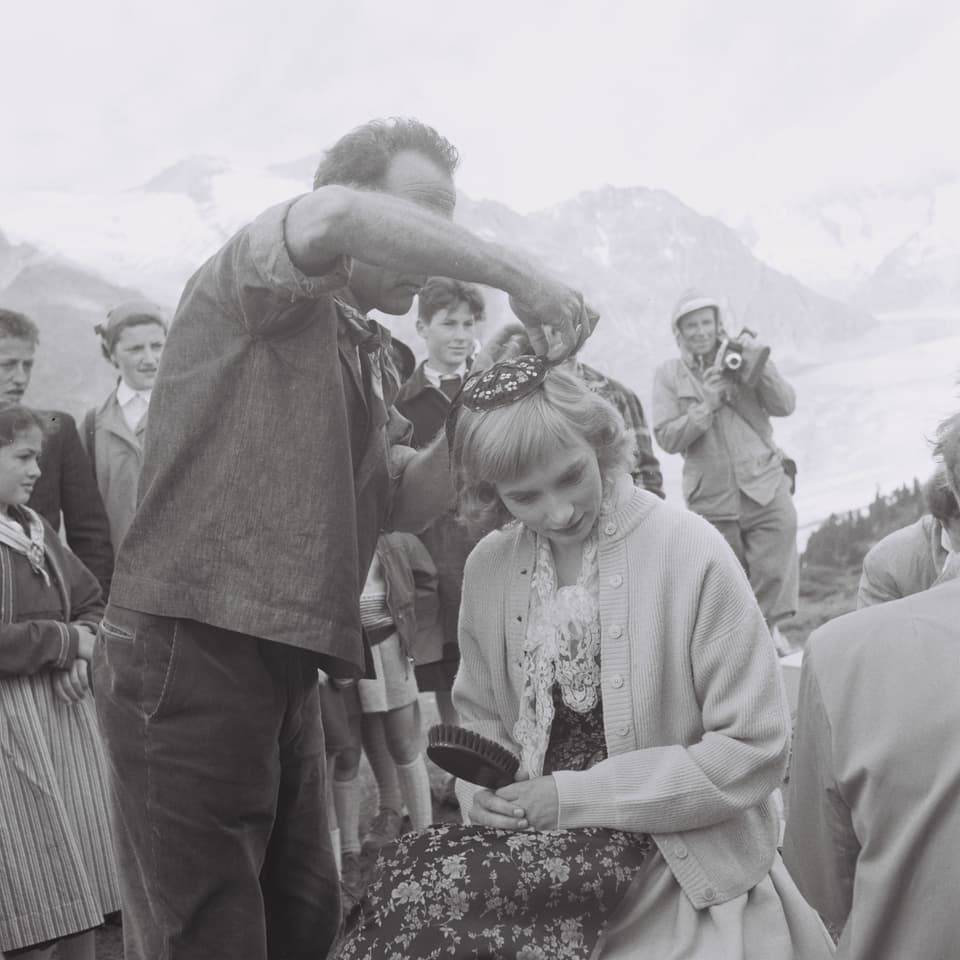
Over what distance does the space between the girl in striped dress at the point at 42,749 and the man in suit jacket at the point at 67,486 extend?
35 cm

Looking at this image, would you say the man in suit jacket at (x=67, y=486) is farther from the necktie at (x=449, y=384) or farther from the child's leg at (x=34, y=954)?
the necktie at (x=449, y=384)

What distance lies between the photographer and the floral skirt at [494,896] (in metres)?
A: 1.46

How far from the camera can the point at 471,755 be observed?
5.26ft

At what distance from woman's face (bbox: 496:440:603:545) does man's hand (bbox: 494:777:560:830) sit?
396 mm

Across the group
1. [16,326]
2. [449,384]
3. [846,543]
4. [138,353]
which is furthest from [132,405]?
[846,543]

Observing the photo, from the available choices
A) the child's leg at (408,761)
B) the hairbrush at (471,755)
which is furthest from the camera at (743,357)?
the hairbrush at (471,755)

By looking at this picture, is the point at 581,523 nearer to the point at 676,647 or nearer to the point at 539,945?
the point at 676,647

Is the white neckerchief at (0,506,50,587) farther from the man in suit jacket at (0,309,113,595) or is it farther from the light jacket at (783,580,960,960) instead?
A: the light jacket at (783,580,960,960)

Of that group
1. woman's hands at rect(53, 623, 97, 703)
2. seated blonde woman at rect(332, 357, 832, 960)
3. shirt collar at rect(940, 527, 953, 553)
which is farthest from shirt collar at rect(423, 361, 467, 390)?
seated blonde woman at rect(332, 357, 832, 960)

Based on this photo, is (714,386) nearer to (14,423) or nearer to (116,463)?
(116,463)

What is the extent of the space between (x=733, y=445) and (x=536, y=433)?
297 centimetres

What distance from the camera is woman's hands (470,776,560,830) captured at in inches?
62.9

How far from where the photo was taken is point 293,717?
1.77 meters

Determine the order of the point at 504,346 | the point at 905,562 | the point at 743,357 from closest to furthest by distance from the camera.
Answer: the point at 504,346, the point at 905,562, the point at 743,357
